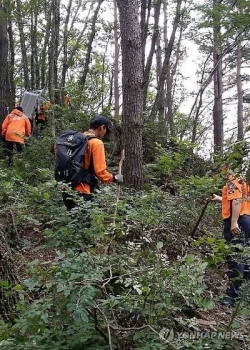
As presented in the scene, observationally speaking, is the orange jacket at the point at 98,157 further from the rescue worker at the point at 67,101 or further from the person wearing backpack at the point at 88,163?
the rescue worker at the point at 67,101

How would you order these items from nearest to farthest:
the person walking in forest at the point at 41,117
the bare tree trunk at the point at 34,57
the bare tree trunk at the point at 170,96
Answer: the person walking in forest at the point at 41,117 < the bare tree trunk at the point at 170,96 < the bare tree trunk at the point at 34,57

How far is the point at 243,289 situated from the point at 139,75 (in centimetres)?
499

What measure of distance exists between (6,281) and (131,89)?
4849mm

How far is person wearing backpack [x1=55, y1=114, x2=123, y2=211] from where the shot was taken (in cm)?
530

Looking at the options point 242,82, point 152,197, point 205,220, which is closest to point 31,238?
point 152,197

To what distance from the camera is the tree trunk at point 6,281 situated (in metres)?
3.69

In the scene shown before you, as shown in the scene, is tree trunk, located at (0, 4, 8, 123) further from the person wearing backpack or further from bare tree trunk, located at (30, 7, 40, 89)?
the person wearing backpack

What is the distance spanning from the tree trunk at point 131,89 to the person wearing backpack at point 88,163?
7.06ft

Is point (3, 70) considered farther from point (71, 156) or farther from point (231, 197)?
point (231, 197)

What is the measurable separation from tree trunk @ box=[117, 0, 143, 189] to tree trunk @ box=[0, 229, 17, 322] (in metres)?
3.79

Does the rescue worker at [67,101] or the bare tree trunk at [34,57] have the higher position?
the bare tree trunk at [34,57]

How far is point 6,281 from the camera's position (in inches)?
140

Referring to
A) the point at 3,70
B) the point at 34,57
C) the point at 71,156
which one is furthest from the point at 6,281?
the point at 34,57

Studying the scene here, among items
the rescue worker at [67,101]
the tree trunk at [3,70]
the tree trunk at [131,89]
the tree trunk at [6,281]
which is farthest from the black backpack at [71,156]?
the tree trunk at [3,70]
